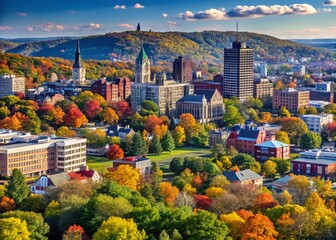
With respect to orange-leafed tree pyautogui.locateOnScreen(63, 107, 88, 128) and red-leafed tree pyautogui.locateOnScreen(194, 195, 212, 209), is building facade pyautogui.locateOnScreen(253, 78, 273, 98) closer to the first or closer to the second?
orange-leafed tree pyautogui.locateOnScreen(63, 107, 88, 128)

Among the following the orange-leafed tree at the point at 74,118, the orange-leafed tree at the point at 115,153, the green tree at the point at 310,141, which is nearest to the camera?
the orange-leafed tree at the point at 115,153

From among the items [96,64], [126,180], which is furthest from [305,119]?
[96,64]

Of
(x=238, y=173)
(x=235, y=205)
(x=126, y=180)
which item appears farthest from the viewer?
(x=238, y=173)

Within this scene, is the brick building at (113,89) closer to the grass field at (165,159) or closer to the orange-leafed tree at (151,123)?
the orange-leafed tree at (151,123)

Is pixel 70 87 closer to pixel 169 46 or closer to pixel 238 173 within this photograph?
pixel 238 173

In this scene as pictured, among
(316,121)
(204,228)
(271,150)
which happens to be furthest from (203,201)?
(316,121)

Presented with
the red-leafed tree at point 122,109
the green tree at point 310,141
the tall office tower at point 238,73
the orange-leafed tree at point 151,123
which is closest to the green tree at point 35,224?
the green tree at point 310,141
